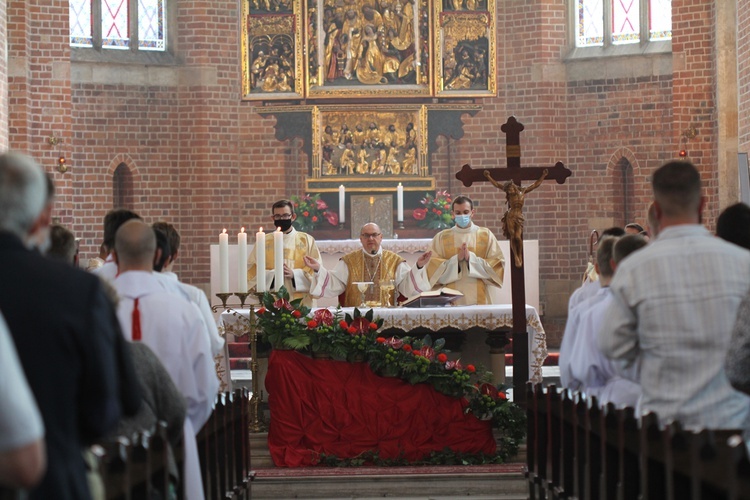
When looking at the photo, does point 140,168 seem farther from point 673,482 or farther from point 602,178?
point 673,482

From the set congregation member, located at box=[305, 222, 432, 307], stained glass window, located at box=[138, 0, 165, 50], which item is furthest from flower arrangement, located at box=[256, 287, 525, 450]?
stained glass window, located at box=[138, 0, 165, 50]

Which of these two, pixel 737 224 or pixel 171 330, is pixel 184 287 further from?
pixel 737 224

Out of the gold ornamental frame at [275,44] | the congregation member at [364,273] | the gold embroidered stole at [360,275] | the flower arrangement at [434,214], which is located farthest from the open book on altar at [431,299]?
the gold ornamental frame at [275,44]

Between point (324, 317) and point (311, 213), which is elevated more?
point (311, 213)

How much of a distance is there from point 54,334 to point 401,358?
567 centimetres

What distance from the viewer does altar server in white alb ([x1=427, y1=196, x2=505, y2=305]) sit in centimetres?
1148

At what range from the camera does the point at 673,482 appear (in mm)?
3971

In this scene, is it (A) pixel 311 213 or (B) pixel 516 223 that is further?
(A) pixel 311 213

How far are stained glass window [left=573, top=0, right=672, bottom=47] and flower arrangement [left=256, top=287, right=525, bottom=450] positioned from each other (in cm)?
1071

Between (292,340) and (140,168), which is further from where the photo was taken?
(140,168)

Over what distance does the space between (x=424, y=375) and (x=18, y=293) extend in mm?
5746

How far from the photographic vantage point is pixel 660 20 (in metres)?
18.0

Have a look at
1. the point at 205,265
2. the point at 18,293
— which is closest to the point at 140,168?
the point at 205,265

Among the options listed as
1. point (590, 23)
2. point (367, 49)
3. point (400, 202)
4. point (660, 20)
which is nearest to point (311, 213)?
point (400, 202)
